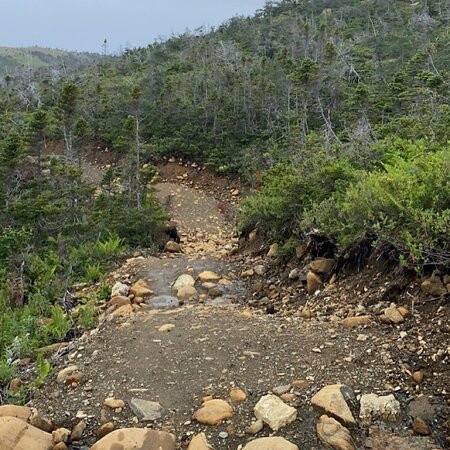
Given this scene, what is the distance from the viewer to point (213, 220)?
16.8 m

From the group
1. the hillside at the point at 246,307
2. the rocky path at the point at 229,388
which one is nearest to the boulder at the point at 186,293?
the hillside at the point at 246,307

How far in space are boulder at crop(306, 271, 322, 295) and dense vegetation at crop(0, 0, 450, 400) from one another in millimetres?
480

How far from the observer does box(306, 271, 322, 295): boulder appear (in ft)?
20.5

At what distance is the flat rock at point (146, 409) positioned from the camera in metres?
3.91

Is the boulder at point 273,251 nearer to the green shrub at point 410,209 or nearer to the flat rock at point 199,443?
the green shrub at point 410,209

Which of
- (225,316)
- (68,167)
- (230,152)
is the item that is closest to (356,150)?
(225,316)

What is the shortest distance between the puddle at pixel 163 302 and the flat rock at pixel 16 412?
270cm

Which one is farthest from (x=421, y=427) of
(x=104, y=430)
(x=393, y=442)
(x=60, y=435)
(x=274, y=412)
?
(x=60, y=435)

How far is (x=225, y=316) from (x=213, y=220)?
11.3 metres

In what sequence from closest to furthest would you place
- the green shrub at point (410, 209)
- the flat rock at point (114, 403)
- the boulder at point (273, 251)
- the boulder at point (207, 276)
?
the flat rock at point (114, 403) → the green shrub at point (410, 209) → the boulder at point (207, 276) → the boulder at point (273, 251)

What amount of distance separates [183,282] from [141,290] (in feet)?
2.16

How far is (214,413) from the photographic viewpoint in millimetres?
3814

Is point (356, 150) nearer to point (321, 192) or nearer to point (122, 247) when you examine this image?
point (321, 192)

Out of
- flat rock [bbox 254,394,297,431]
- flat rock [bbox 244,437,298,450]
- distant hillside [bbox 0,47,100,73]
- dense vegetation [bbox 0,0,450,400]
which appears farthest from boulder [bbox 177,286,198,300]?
distant hillside [bbox 0,47,100,73]
